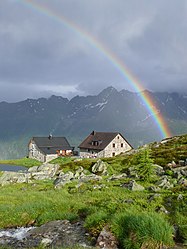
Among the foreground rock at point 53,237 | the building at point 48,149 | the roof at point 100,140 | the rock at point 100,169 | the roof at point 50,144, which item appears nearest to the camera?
the foreground rock at point 53,237

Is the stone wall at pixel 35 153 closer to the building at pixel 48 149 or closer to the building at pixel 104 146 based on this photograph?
the building at pixel 48 149

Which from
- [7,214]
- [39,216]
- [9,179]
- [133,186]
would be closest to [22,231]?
[39,216]

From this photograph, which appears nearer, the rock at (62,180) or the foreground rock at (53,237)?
the foreground rock at (53,237)

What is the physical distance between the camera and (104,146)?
11575 centimetres

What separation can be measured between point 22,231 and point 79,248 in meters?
7.57

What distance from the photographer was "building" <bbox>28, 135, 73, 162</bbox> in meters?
130

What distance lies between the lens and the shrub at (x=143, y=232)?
1159cm

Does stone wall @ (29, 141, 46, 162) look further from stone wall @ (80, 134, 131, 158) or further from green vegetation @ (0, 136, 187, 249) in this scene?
green vegetation @ (0, 136, 187, 249)

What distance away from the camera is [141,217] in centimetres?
1255

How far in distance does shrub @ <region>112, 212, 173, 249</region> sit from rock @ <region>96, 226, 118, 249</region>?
249mm

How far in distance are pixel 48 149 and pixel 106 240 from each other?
122253 mm

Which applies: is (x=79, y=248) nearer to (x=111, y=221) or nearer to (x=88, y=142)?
(x=111, y=221)

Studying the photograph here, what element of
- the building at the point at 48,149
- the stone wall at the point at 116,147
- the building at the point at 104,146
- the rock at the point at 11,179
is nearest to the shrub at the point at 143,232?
the rock at the point at 11,179

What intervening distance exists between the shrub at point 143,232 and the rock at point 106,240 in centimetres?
25
